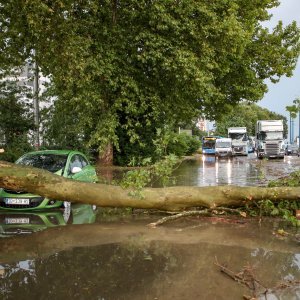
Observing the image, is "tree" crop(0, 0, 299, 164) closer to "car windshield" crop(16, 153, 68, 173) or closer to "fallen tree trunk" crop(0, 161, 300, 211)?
"car windshield" crop(16, 153, 68, 173)

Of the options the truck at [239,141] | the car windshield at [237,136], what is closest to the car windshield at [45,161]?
the truck at [239,141]

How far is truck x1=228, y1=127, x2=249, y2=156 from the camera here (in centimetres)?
5169

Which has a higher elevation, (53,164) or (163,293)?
(53,164)

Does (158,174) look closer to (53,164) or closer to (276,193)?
(276,193)

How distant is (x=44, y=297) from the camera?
480 centimetres

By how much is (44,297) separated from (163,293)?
1311 mm

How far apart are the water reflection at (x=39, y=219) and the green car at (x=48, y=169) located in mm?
194

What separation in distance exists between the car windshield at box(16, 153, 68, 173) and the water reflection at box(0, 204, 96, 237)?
1.16 m

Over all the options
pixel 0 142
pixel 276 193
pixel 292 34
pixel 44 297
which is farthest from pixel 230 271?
pixel 292 34

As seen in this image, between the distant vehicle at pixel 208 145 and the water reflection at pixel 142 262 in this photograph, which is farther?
the distant vehicle at pixel 208 145

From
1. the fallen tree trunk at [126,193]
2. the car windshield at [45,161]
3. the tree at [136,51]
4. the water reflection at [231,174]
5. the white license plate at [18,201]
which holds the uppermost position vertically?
the tree at [136,51]

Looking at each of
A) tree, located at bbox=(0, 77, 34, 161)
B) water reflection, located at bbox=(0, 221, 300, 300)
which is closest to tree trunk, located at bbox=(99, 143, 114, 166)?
tree, located at bbox=(0, 77, 34, 161)

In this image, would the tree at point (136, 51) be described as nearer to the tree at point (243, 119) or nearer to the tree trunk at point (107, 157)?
the tree trunk at point (107, 157)

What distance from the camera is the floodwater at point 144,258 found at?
505 centimetres
